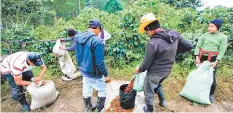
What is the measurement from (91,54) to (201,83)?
2.08 metres

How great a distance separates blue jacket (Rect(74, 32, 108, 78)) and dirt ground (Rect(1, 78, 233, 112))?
108 cm

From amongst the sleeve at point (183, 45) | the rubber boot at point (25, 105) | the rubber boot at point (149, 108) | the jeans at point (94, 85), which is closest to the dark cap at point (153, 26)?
the sleeve at point (183, 45)

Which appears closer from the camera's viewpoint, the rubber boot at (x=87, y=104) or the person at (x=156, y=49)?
the person at (x=156, y=49)

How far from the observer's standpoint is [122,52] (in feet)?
20.0

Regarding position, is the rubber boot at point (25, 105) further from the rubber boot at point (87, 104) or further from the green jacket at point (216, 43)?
the green jacket at point (216, 43)

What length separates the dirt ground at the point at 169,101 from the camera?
431 centimetres

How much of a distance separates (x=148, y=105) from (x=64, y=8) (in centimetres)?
3747

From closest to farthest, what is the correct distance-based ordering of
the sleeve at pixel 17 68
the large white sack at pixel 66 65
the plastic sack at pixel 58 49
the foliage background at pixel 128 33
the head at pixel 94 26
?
1. the head at pixel 94 26
2. the sleeve at pixel 17 68
3. the plastic sack at pixel 58 49
4. the large white sack at pixel 66 65
5. the foliage background at pixel 128 33

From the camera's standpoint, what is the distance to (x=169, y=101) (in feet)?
14.8

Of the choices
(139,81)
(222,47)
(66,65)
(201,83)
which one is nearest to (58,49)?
(66,65)

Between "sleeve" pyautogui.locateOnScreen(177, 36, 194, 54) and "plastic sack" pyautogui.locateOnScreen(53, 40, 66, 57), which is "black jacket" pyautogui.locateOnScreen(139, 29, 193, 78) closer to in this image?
"sleeve" pyautogui.locateOnScreen(177, 36, 194, 54)

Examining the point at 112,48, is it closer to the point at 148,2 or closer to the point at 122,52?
the point at 122,52

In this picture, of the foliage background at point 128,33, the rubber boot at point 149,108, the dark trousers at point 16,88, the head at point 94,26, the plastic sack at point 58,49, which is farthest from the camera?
the foliage background at point 128,33

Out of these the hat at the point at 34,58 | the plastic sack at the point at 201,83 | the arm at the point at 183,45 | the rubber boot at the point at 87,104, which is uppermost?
the arm at the point at 183,45
